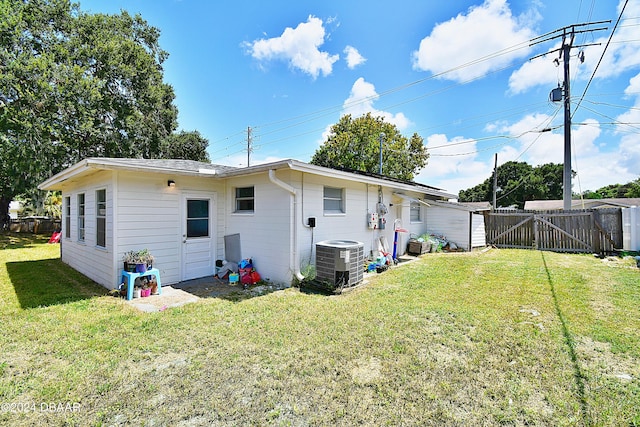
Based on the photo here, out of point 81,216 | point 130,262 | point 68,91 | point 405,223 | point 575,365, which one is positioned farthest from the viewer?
point 68,91

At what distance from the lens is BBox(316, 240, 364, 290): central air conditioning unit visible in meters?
5.50

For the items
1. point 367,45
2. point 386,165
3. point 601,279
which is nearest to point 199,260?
point 601,279

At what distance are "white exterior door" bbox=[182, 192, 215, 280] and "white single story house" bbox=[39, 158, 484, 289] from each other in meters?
0.02

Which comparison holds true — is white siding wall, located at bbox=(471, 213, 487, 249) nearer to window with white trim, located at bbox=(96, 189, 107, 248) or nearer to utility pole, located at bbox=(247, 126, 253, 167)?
window with white trim, located at bbox=(96, 189, 107, 248)

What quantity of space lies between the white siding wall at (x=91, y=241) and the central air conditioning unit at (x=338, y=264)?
13.5ft

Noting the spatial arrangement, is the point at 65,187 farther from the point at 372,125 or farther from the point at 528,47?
the point at 372,125

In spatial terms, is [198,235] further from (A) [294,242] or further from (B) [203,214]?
(A) [294,242]

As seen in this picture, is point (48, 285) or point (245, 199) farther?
point (245, 199)

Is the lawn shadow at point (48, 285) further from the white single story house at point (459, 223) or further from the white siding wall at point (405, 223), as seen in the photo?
the white single story house at point (459, 223)

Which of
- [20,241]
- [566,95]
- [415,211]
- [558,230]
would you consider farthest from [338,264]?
[20,241]

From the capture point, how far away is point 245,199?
6.68 metres

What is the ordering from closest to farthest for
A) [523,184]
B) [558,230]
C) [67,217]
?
[67,217] < [558,230] < [523,184]

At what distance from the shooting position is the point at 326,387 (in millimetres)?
2463

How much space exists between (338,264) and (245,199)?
2.82 meters
